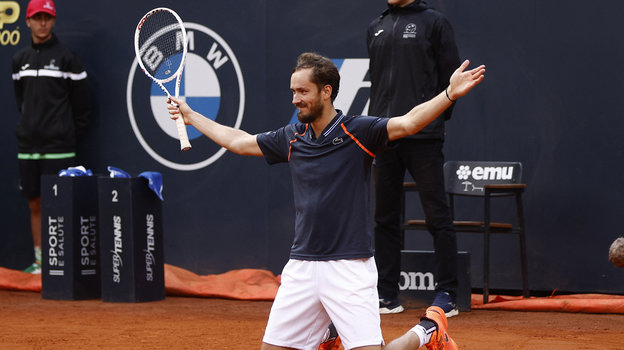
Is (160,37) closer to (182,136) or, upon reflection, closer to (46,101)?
(46,101)

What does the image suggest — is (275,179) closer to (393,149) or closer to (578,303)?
(393,149)

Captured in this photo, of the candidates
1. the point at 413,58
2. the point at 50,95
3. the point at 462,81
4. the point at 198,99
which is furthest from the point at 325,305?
the point at 50,95

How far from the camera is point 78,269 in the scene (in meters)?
6.66

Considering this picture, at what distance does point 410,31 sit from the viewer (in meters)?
5.49

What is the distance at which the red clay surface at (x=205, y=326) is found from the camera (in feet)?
16.2

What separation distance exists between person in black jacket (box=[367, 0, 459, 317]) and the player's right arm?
5.66 ft

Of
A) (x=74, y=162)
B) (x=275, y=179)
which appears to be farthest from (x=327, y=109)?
(x=74, y=162)

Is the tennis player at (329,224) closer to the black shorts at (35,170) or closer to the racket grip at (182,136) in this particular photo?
the racket grip at (182,136)

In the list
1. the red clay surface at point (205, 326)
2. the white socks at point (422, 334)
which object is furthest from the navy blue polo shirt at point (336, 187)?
the red clay surface at point (205, 326)

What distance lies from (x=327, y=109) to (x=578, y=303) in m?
3.07

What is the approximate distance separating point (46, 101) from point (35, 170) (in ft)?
1.95

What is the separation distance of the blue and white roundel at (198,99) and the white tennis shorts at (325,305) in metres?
3.82

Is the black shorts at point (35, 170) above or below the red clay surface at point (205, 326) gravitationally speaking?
above

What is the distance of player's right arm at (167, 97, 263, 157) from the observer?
391 centimetres
